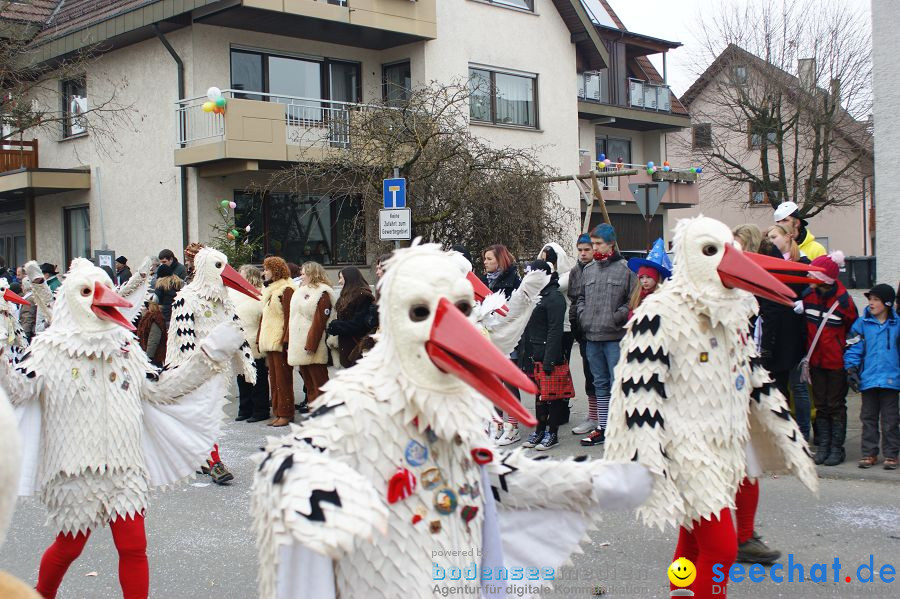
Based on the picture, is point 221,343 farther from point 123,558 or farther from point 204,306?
point 204,306

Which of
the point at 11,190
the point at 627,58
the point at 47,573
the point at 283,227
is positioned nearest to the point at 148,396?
the point at 47,573

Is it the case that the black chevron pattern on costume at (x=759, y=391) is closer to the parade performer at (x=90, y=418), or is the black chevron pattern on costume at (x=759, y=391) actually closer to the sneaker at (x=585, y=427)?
the parade performer at (x=90, y=418)

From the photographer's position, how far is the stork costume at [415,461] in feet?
7.79

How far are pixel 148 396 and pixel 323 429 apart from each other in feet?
8.16

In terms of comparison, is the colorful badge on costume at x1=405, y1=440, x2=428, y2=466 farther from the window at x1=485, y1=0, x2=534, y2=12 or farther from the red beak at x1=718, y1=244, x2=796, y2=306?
the window at x1=485, y1=0, x2=534, y2=12

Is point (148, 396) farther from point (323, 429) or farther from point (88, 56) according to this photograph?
point (88, 56)

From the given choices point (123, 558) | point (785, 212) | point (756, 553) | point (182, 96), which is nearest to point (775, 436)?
point (756, 553)

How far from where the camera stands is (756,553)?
524 centimetres

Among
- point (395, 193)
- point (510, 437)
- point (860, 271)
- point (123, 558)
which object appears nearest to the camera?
point (123, 558)

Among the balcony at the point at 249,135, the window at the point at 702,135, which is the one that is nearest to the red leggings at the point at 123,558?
the balcony at the point at 249,135

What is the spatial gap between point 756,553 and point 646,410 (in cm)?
185

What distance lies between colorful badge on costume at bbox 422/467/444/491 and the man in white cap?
19.4 feet

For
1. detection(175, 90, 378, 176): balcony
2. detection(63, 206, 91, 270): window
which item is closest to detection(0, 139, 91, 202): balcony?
detection(63, 206, 91, 270): window

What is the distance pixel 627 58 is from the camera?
29016 millimetres
